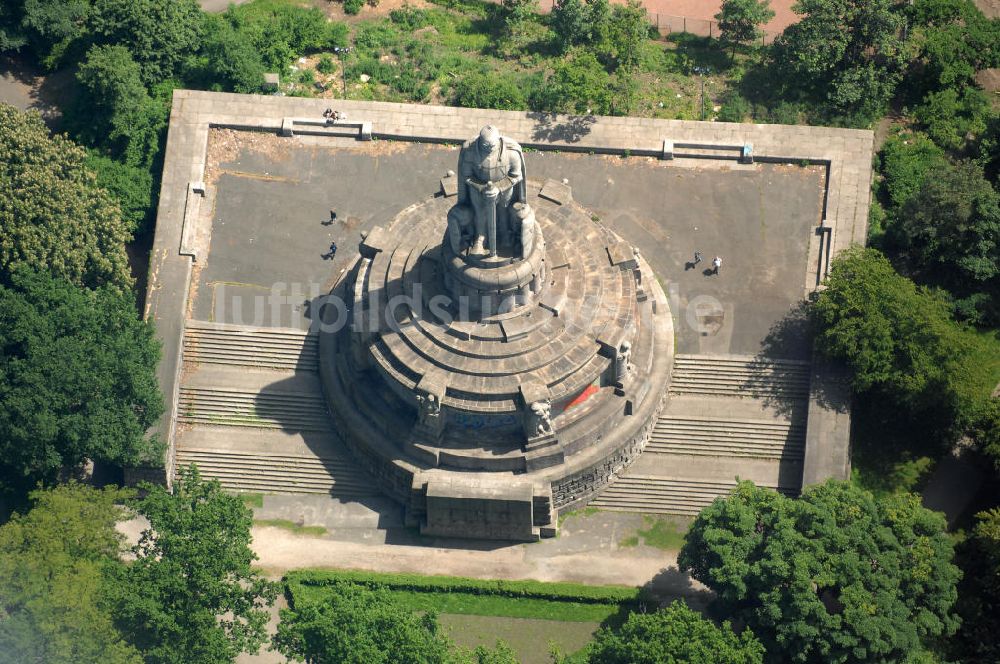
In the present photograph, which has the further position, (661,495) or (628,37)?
(628,37)

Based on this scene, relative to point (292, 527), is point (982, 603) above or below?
above

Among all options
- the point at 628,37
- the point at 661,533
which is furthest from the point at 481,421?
the point at 628,37

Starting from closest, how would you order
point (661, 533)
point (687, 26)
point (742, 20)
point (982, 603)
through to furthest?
point (982, 603) < point (661, 533) < point (742, 20) < point (687, 26)

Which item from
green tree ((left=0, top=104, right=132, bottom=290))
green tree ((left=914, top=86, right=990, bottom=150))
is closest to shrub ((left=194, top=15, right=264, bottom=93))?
green tree ((left=0, top=104, right=132, bottom=290))

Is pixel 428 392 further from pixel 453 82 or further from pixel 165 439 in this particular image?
pixel 453 82

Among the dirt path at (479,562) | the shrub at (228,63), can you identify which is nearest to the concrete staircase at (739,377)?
the dirt path at (479,562)

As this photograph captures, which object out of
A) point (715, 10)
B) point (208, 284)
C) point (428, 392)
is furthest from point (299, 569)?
point (715, 10)

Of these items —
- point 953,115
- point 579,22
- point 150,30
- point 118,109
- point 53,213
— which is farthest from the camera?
point 579,22

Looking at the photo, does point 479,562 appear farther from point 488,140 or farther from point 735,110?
point 735,110

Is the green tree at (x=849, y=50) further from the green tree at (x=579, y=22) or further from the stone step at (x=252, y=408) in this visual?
the stone step at (x=252, y=408)
